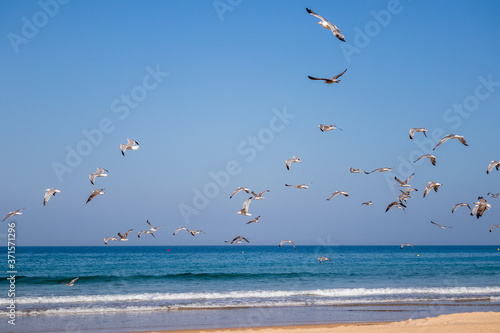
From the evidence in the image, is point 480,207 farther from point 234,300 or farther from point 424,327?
point 234,300

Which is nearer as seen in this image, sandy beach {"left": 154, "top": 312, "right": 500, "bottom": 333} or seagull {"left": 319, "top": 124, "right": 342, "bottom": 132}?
sandy beach {"left": 154, "top": 312, "right": 500, "bottom": 333}

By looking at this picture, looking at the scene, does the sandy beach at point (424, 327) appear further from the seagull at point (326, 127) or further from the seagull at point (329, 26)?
the seagull at point (329, 26)

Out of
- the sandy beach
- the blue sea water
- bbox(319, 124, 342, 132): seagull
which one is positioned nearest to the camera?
the sandy beach

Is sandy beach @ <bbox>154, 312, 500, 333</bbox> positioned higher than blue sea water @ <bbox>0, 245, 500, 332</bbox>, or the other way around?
sandy beach @ <bbox>154, 312, 500, 333</bbox>

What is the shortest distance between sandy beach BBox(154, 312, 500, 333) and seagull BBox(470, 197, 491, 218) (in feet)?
11.8

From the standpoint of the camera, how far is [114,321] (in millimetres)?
22609

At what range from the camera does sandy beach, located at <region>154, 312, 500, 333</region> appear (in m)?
17.0

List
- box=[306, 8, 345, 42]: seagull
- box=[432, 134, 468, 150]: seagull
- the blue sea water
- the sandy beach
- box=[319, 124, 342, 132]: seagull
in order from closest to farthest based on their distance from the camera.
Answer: box=[306, 8, 345, 42]: seagull, the sandy beach, box=[432, 134, 468, 150]: seagull, box=[319, 124, 342, 132]: seagull, the blue sea water

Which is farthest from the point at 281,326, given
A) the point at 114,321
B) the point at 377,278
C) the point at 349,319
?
the point at 377,278

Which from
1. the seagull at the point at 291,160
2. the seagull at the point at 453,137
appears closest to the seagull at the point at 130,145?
the seagull at the point at 291,160

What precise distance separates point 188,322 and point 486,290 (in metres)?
21.0

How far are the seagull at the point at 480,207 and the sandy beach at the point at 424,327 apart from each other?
361 cm

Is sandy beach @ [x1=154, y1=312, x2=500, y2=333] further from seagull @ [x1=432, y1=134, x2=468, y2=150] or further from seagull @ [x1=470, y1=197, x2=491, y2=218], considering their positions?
seagull @ [x1=432, y1=134, x2=468, y2=150]

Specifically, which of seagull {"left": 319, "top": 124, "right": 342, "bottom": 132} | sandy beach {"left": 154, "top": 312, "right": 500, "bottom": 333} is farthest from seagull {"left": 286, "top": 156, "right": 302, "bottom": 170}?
sandy beach {"left": 154, "top": 312, "right": 500, "bottom": 333}
